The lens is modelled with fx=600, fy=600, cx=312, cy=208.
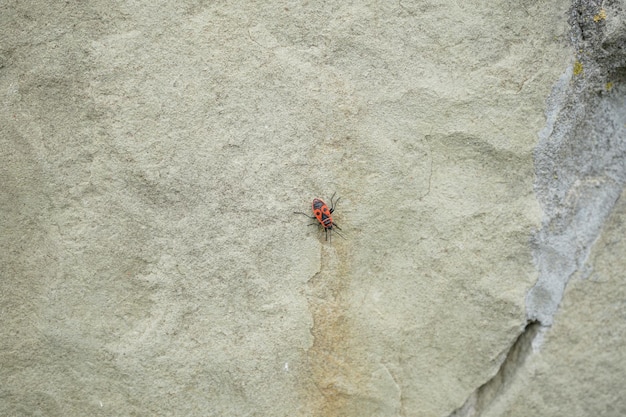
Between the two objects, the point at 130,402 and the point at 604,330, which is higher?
the point at 604,330

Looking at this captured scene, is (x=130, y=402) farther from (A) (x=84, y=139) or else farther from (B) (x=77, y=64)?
(B) (x=77, y=64)

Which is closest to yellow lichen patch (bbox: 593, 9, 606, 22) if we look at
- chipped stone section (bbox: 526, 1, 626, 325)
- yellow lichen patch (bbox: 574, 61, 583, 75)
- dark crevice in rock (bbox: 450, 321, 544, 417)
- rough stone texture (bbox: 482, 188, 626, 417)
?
chipped stone section (bbox: 526, 1, 626, 325)

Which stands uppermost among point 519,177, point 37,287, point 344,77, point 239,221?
point 344,77

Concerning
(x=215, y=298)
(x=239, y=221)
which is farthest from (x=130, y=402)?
(x=239, y=221)

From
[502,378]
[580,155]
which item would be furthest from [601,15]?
[502,378]

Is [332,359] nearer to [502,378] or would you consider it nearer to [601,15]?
[502,378]

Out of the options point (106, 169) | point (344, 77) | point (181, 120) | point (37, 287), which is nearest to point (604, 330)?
point (344, 77)

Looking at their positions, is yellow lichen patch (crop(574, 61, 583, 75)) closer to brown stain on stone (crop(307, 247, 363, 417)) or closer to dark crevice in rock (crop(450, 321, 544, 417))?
dark crevice in rock (crop(450, 321, 544, 417))
